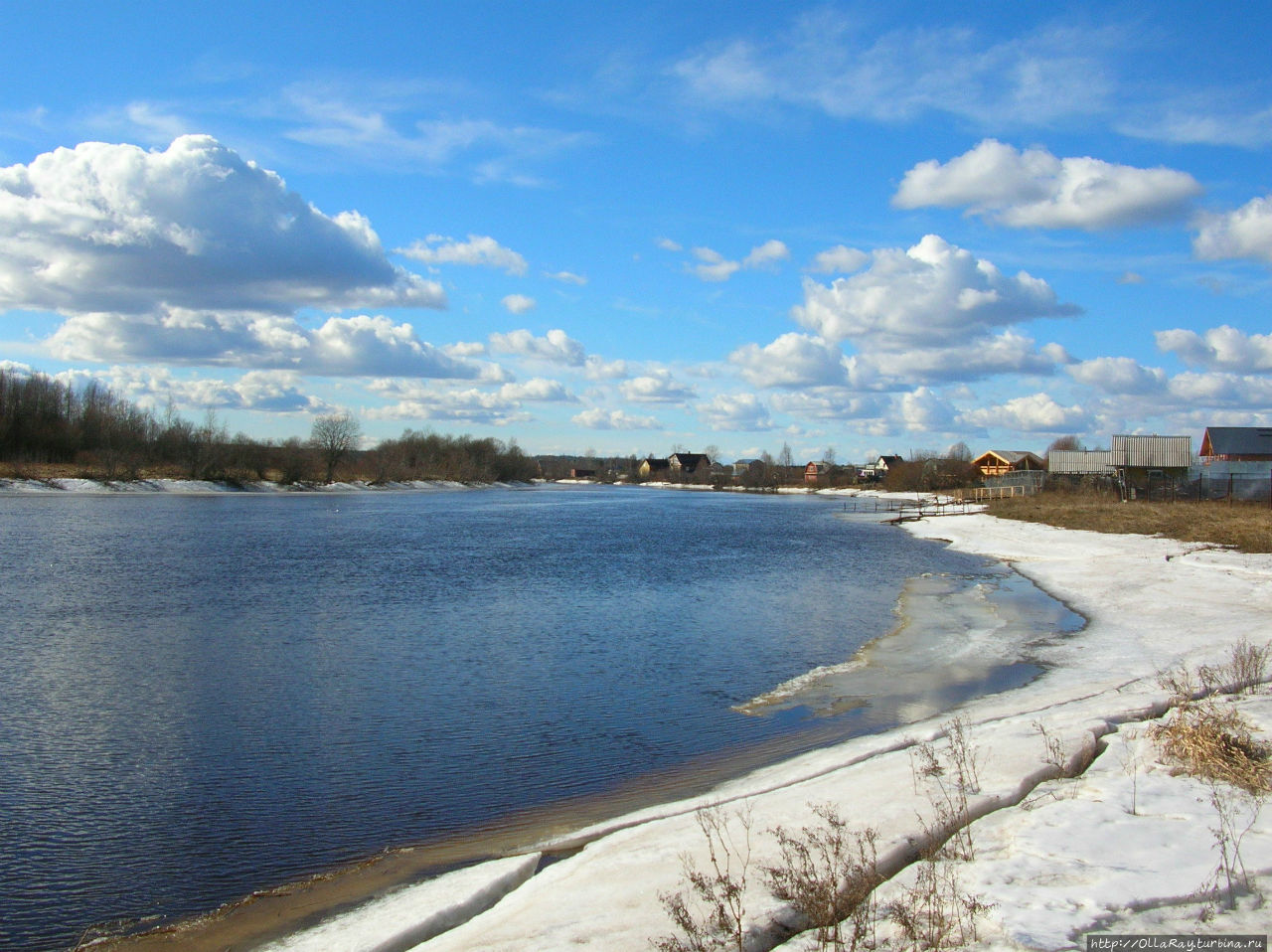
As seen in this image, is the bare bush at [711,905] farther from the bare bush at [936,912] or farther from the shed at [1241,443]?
the shed at [1241,443]

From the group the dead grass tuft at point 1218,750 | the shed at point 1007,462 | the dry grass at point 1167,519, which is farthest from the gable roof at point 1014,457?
the dead grass tuft at point 1218,750

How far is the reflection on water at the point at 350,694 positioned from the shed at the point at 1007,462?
82174mm

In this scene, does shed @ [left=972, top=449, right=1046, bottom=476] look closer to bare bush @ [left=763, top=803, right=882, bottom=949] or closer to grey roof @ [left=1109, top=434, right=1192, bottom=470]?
grey roof @ [left=1109, top=434, right=1192, bottom=470]

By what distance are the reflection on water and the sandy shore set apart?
1269 millimetres

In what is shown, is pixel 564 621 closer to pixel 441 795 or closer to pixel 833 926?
pixel 441 795

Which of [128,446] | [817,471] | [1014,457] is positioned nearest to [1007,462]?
[1014,457]

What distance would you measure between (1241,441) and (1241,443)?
0.71 ft

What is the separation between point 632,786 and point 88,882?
5.19 meters

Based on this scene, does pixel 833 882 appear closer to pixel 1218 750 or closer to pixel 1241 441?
pixel 1218 750

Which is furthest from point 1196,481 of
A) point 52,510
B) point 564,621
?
point 52,510

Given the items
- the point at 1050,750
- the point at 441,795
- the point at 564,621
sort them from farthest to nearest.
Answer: the point at 564,621 < the point at 441,795 < the point at 1050,750

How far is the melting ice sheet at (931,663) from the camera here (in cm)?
1340

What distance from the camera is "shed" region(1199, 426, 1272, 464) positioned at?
220 ft

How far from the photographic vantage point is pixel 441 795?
31.8 ft
